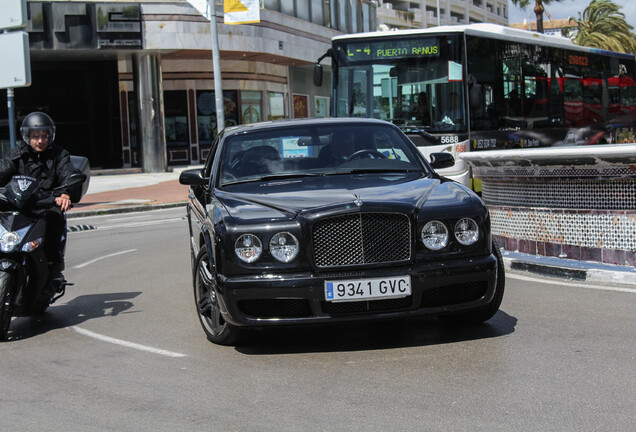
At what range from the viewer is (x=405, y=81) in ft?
56.5

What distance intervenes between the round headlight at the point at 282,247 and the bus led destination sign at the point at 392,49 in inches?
479

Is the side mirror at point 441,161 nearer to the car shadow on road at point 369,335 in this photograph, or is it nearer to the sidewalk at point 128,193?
the car shadow on road at point 369,335

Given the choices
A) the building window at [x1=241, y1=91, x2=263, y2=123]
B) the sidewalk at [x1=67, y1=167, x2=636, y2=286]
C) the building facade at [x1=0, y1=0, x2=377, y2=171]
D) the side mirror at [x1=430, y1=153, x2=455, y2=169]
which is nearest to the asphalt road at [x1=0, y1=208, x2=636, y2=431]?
the sidewalk at [x1=67, y1=167, x2=636, y2=286]

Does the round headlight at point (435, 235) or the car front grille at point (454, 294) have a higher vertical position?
the round headlight at point (435, 235)

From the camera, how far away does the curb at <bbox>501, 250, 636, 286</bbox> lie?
8289mm

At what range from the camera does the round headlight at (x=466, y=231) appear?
5.84 m

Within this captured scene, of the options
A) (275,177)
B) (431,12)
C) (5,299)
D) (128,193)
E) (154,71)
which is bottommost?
(128,193)

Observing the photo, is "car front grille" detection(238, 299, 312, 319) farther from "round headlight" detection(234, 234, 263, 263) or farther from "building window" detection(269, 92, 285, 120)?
"building window" detection(269, 92, 285, 120)

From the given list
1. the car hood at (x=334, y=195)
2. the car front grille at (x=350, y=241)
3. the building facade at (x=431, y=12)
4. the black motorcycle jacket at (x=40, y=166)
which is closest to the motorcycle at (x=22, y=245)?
the black motorcycle jacket at (x=40, y=166)

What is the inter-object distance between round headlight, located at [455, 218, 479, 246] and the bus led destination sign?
38.4 feet

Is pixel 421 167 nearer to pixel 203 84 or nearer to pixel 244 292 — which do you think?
pixel 244 292

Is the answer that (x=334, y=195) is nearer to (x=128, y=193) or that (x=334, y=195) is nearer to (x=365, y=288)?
(x=365, y=288)

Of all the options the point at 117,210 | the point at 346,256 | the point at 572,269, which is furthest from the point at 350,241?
the point at 117,210

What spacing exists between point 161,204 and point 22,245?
1658 centimetres
